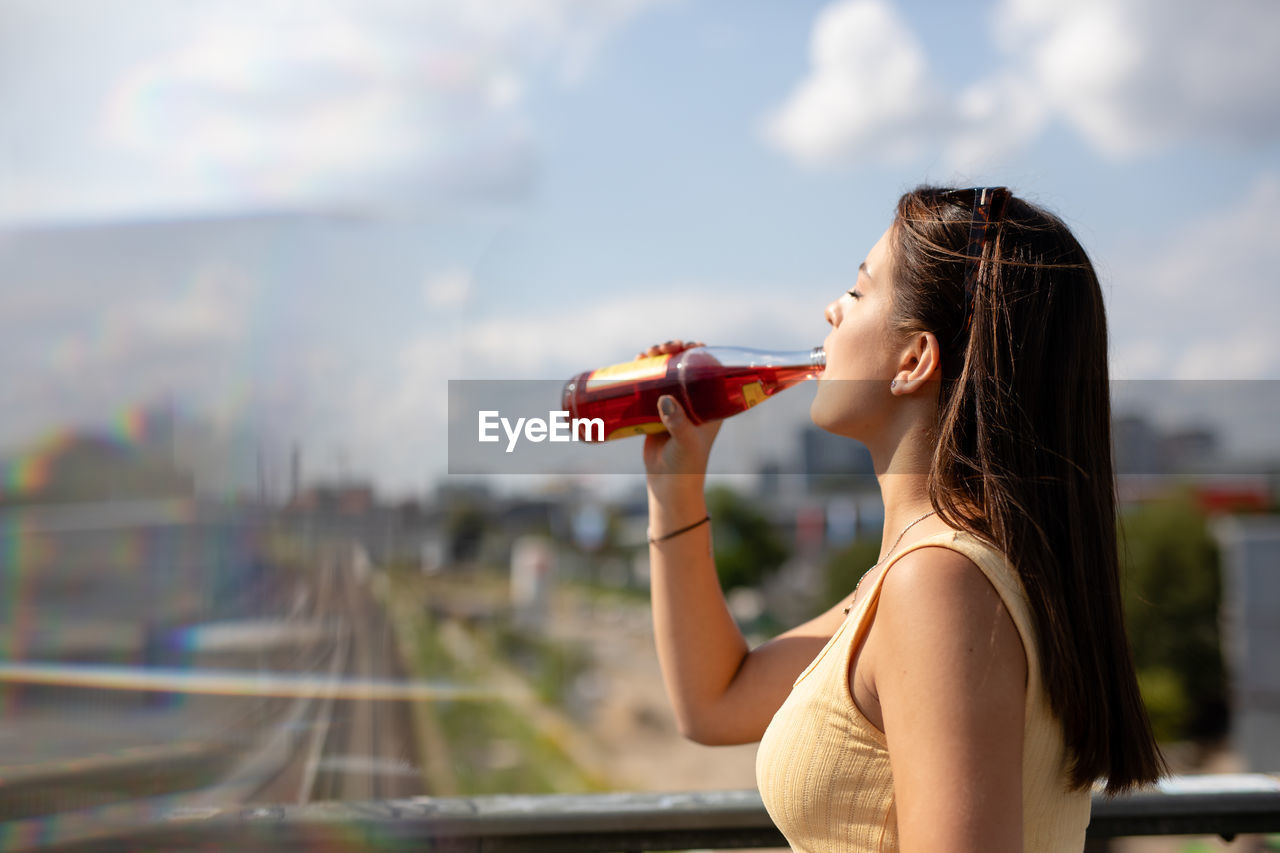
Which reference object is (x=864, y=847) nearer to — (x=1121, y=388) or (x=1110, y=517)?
(x=1110, y=517)

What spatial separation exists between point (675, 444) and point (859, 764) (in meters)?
0.50

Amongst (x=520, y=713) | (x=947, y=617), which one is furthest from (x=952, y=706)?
(x=520, y=713)

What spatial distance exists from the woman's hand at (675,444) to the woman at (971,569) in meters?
0.27

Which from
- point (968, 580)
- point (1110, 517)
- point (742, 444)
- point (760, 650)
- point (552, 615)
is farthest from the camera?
point (552, 615)

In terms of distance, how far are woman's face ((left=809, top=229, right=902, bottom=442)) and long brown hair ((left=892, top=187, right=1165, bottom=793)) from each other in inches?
2.0

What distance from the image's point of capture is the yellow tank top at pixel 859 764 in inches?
29.6

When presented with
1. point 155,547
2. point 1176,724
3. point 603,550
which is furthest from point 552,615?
point 155,547

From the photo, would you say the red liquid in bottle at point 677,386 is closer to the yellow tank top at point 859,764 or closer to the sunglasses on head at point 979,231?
the sunglasses on head at point 979,231

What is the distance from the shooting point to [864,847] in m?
0.80

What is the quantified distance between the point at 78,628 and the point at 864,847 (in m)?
0.99

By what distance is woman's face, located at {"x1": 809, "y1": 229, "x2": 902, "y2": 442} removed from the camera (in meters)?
0.91

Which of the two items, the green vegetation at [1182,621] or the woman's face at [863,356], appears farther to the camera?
the green vegetation at [1182,621]

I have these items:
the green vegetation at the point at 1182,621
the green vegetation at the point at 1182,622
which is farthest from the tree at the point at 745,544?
the green vegetation at the point at 1182,622

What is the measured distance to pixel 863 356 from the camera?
36.0 inches
